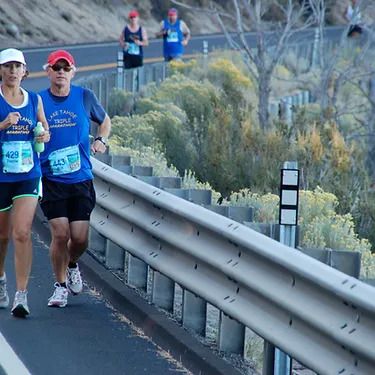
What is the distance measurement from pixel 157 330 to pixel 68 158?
60.5 inches

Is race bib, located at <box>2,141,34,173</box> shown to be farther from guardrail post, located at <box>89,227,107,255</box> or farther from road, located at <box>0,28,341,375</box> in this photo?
guardrail post, located at <box>89,227,107,255</box>

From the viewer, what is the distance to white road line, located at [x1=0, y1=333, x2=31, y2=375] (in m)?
8.16

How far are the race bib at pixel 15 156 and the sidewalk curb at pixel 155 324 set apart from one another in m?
1.17

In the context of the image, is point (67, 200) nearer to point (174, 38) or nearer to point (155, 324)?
point (155, 324)

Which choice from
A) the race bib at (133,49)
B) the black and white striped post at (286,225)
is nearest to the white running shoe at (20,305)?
the black and white striped post at (286,225)

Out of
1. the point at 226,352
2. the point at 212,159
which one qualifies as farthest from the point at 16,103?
the point at 212,159

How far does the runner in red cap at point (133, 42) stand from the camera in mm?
29094

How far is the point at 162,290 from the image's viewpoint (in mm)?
9680

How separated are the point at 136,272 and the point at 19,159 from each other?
1383 millimetres

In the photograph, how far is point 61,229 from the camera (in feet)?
32.8

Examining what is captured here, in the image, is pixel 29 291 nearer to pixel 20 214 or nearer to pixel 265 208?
pixel 20 214

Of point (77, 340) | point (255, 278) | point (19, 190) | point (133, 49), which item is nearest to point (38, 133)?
point (19, 190)

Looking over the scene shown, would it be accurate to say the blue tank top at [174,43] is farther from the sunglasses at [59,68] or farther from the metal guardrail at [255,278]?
the sunglasses at [59,68]

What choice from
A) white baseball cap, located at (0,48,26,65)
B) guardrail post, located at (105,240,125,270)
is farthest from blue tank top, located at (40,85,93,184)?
guardrail post, located at (105,240,125,270)
